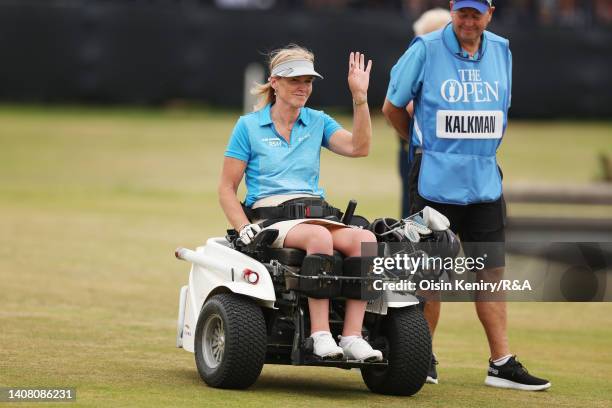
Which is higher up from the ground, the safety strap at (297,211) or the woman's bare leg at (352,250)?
the safety strap at (297,211)

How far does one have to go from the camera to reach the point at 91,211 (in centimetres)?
1570

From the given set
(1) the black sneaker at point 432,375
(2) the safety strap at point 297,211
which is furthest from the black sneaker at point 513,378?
(2) the safety strap at point 297,211

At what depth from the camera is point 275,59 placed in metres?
7.55

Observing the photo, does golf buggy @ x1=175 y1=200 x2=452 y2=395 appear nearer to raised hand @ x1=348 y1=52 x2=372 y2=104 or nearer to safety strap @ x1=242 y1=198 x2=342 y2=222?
safety strap @ x1=242 y1=198 x2=342 y2=222

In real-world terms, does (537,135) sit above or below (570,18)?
below

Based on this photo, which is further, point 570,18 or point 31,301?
point 570,18

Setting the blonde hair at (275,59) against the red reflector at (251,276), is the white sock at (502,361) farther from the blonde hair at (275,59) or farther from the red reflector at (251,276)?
the blonde hair at (275,59)

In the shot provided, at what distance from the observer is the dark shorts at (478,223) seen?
7.75m

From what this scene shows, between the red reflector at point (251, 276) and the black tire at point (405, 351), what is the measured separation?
0.70m

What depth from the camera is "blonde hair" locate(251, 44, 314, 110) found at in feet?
24.5

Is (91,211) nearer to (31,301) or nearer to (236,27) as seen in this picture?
(31,301)

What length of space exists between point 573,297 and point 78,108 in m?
16.7

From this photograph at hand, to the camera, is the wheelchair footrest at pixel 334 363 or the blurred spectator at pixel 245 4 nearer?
the wheelchair footrest at pixel 334 363

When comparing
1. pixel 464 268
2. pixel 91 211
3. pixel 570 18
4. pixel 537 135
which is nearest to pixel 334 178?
pixel 91 211
